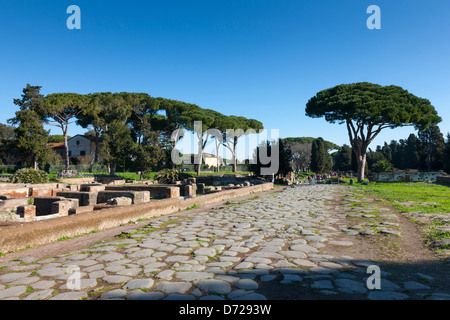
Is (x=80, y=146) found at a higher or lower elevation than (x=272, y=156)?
higher

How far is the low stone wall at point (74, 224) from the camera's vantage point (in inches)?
147

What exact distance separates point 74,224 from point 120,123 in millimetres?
29104

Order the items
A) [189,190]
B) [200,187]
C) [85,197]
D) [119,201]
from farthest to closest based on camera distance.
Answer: [200,187]
[189,190]
[85,197]
[119,201]

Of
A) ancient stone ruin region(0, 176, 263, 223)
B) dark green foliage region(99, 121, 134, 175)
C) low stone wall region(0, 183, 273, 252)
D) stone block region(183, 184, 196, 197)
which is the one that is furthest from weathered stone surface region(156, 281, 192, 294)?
dark green foliage region(99, 121, 134, 175)

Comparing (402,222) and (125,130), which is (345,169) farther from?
(402,222)

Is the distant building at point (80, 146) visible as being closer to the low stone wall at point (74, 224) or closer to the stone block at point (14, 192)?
the stone block at point (14, 192)

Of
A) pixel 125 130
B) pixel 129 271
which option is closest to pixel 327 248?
pixel 129 271

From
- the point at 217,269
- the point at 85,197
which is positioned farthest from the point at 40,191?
the point at 217,269

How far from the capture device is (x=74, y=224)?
184 inches

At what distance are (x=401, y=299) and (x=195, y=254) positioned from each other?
224 cm

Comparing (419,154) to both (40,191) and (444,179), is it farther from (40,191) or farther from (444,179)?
(40,191)

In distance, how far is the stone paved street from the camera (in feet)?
7.64

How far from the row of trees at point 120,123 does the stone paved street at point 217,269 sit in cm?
2454

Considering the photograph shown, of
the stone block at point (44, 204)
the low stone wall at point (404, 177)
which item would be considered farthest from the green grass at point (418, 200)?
the low stone wall at point (404, 177)
